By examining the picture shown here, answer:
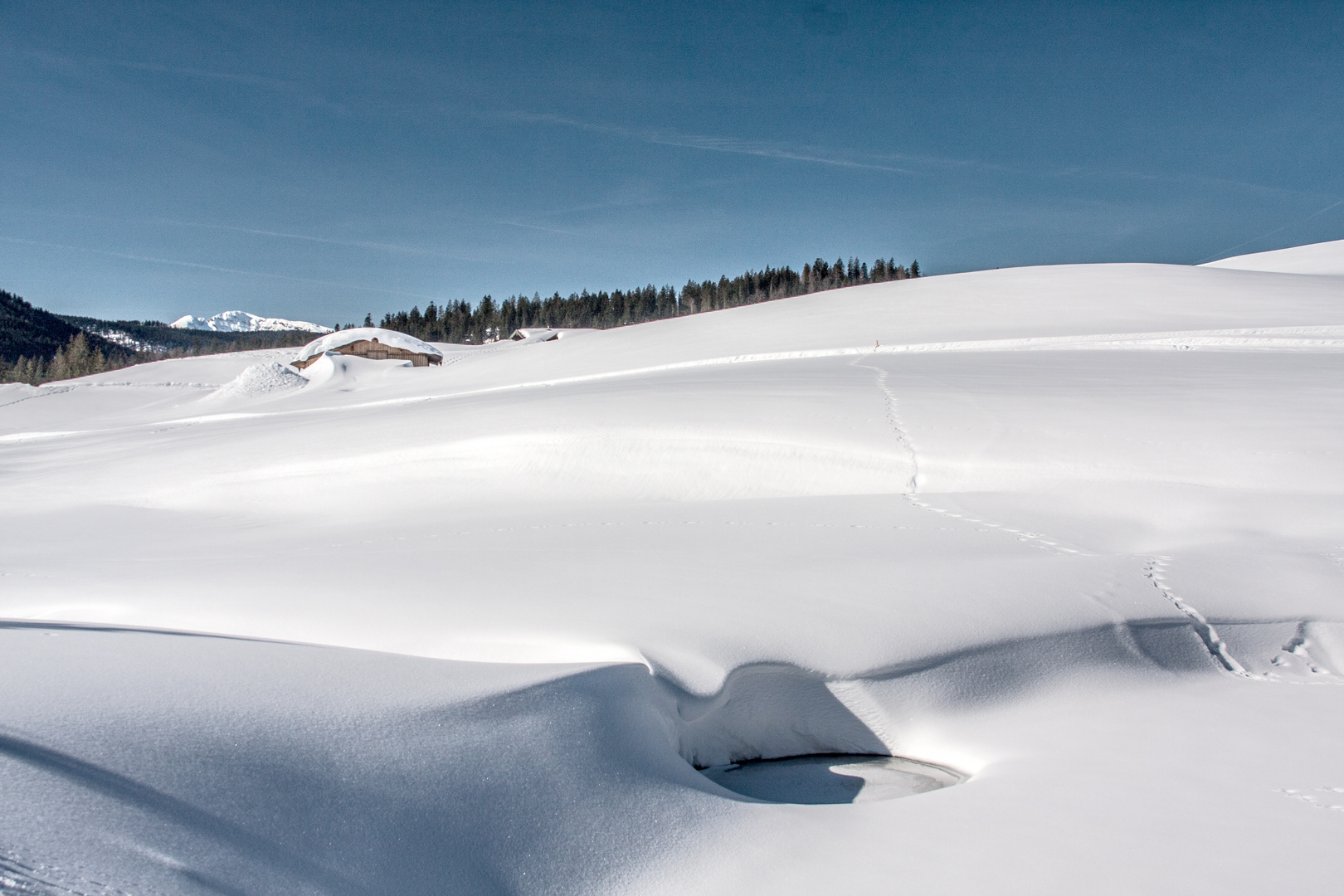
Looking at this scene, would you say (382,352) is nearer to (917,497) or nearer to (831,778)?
(917,497)

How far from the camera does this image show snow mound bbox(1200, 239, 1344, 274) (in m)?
28.2

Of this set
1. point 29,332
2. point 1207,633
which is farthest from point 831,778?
point 29,332

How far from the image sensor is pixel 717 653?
3.32 meters

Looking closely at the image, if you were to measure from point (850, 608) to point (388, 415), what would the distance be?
33.4 ft

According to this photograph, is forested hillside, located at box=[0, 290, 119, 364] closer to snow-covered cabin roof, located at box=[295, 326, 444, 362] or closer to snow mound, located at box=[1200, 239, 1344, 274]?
snow-covered cabin roof, located at box=[295, 326, 444, 362]

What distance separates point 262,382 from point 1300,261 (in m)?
41.5

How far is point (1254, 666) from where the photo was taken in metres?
3.58

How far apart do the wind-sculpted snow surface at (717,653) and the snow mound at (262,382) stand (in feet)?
45.8

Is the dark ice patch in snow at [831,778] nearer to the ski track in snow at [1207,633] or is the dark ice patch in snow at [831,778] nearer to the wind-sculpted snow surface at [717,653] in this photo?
the wind-sculpted snow surface at [717,653]

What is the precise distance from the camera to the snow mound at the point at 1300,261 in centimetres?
2823

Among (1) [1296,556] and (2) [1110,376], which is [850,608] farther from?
(2) [1110,376]

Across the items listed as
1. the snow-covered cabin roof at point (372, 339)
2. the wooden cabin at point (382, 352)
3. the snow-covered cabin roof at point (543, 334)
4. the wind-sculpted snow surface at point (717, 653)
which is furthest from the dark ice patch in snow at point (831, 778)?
the snow-covered cabin roof at point (543, 334)

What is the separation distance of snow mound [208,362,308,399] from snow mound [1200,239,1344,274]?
3365 centimetres

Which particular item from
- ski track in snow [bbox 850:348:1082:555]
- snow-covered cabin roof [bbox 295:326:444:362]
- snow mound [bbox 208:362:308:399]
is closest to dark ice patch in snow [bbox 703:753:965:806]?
ski track in snow [bbox 850:348:1082:555]
